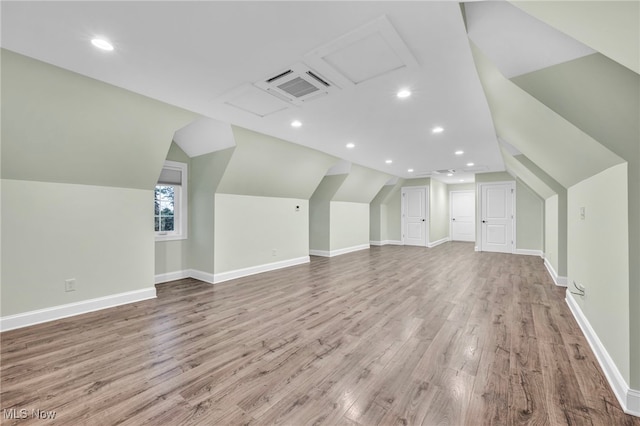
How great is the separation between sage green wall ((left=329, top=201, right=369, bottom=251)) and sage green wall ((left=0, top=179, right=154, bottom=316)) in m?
4.71

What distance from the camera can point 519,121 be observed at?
9.84 ft

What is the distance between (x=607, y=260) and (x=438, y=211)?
854 cm

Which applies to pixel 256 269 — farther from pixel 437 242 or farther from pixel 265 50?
pixel 437 242

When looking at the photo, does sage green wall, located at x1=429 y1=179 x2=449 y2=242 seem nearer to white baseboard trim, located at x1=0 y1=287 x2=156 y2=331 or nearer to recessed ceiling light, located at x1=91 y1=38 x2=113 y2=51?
white baseboard trim, located at x1=0 y1=287 x2=156 y2=331

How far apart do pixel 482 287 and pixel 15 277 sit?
618cm

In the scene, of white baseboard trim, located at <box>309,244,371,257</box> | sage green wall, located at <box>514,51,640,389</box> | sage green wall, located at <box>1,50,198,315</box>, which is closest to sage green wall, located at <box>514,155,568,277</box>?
sage green wall, located at <box>514,51,640,389</box>

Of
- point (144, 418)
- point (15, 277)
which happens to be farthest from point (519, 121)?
point (15, 277)

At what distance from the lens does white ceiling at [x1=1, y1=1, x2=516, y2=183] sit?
1.69 m

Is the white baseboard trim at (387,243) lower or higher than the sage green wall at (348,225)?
lower

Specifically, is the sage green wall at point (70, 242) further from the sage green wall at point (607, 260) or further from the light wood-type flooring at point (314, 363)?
the sage green wall at point (607, 260)

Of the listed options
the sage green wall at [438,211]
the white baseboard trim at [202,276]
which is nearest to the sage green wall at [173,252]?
the white baseboard trim at [202,276]

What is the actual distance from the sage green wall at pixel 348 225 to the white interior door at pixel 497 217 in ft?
12.0

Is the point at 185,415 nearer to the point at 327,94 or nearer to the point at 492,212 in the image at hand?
the point at 327,94
